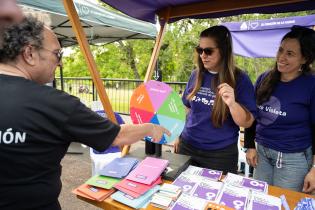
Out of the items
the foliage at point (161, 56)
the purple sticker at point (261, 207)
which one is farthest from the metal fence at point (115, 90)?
the purple sticker at point (261, 207)

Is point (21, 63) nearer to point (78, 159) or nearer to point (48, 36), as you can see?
point (48, 36)

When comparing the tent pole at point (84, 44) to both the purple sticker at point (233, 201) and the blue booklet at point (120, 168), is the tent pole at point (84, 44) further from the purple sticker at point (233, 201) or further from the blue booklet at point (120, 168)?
the purple sticker at point (233, 201)

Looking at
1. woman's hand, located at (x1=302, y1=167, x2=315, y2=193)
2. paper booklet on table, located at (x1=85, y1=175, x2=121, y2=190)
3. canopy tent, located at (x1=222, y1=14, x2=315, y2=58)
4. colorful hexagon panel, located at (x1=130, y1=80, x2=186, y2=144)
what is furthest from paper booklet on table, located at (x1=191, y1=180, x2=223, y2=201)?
canopy tent, located at (x1=222, y1=14, x2=315, y2=58)

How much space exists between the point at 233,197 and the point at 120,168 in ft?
2.15

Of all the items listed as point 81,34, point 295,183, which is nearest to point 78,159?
point 81,34

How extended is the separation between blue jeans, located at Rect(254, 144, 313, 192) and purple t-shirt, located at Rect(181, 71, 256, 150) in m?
0.30

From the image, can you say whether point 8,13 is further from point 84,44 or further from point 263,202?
point 84,44

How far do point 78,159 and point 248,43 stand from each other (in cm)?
344

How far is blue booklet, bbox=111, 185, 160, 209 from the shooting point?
1.28m

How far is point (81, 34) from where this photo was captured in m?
1.75

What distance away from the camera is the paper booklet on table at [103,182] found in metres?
1.42

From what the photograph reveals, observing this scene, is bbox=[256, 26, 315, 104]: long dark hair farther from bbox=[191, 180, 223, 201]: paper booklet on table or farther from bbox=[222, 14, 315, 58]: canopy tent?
bbox=[222, 14, 315, 58]: canopy tent

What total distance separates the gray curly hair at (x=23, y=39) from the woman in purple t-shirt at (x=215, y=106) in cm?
110

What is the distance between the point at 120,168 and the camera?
158 centimetres
